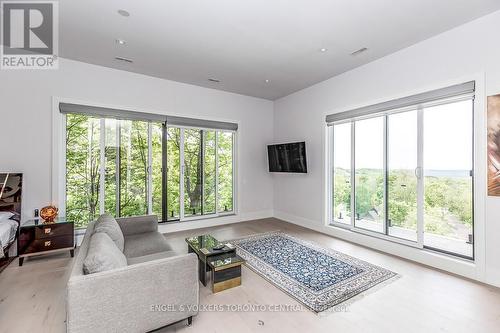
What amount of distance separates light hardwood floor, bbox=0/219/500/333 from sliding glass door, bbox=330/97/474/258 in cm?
61

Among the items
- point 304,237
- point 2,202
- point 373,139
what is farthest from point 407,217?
point 2,202

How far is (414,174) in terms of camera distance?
338cm

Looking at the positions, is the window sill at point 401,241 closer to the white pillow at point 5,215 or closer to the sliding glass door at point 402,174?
the sliding glass door at point 402,174

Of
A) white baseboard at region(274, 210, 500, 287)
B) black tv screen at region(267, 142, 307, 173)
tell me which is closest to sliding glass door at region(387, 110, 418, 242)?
white baseboard at region(274, 210, 500, 287)

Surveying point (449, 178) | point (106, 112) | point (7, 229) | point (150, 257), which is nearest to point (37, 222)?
point (7, 229)

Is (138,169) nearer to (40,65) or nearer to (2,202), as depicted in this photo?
(2,202)

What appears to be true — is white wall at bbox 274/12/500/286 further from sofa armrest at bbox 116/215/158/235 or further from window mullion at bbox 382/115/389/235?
sofa armrest at bbox 116/215/158/235

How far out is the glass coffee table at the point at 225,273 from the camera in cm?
244

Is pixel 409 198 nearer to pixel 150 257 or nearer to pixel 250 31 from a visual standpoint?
pixel 250 31

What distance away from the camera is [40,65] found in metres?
3.58

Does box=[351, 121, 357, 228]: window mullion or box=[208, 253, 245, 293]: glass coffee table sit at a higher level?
box=[351, 121, 357, 228]: window mullion

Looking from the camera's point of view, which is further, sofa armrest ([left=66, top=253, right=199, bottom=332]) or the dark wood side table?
the dark wood side table

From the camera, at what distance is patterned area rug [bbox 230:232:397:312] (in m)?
2.40

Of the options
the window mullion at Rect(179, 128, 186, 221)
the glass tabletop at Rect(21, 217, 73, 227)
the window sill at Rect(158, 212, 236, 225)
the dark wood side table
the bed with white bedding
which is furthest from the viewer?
the window mullion at Rect(179, 128, 186, 221)
